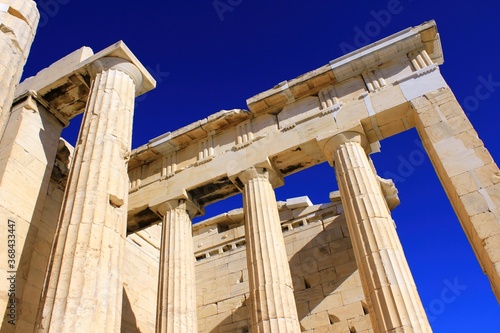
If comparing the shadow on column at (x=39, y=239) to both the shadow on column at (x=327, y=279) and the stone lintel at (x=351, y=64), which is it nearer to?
the stone lintel at (x=351, y=64)

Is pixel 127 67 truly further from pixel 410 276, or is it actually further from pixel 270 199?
pixel 410 276

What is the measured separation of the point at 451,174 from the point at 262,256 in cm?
530

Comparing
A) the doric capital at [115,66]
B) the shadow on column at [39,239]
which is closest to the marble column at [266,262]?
the doric capital at [115,66]

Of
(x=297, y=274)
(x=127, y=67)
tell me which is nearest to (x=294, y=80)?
(x=127, y=67)

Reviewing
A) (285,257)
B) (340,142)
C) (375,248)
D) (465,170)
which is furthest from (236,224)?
(465,170)

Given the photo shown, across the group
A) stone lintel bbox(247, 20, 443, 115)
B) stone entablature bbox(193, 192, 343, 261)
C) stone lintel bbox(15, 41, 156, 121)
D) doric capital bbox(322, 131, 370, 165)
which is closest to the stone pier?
doric capital bbox(322, 131, 370, 165)

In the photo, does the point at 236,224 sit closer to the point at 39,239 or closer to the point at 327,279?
the point at 327,279

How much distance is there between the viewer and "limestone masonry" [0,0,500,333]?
27.4 feet

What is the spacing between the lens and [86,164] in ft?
30.4

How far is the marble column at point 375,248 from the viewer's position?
9.59m

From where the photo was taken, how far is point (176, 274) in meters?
13.5

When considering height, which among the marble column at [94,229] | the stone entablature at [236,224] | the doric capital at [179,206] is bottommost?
the marble column at [94,229]

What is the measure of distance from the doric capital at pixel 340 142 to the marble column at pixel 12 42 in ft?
27.9

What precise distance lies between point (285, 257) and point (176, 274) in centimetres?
346
